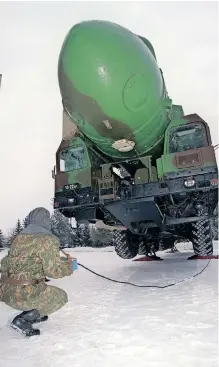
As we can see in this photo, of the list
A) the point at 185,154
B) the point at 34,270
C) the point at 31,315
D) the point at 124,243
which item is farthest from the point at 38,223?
the point at 124,243

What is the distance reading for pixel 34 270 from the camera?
2.39m

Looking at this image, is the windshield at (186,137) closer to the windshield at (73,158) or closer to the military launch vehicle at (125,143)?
the military launch vehicle at (125,143)

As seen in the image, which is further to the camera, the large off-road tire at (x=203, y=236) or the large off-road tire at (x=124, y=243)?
the large off-road tire at (x=124, y=243)

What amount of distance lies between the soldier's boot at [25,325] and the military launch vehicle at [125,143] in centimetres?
277

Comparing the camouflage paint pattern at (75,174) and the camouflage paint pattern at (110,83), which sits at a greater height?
the camouflage paint pattern at (110,83)

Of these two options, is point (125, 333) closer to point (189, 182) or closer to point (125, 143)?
point (189, 182)

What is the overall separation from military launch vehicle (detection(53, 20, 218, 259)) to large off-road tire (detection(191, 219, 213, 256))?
0.02 metres

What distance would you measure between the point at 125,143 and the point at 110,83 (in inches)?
41.3

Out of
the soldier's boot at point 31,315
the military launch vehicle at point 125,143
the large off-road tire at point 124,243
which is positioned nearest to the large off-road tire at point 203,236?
the military launch vehicle at point 125,143

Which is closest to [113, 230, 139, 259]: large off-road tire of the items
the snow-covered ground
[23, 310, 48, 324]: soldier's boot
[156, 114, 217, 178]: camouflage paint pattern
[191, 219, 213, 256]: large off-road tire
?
[191, 219, 213, 256]: large off-road tire

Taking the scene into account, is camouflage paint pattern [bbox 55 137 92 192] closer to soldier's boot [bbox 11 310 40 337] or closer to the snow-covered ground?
the snow-covered ground

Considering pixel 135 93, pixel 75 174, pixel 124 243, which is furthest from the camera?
pixel 124 243

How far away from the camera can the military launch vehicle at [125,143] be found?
409 centimetres

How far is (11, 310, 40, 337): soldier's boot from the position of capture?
7.34ft
